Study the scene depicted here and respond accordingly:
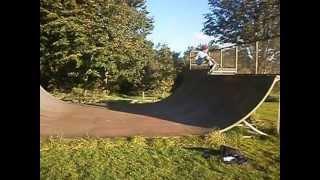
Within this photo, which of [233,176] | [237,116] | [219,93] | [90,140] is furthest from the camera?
[219,93]

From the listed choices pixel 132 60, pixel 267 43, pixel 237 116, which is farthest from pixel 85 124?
pixel 267 43

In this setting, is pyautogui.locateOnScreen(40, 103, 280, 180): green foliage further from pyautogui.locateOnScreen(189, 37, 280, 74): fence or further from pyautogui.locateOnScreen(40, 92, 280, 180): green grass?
pyautogui.locateOnScreen(189, 37, 280, 74): fence

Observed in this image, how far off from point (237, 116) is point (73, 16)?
22.3 feet

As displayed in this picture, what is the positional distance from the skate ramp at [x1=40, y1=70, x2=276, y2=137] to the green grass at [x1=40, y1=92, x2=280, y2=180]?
1.23ft

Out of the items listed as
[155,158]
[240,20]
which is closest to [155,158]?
[155,158]

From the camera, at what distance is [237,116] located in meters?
5.93

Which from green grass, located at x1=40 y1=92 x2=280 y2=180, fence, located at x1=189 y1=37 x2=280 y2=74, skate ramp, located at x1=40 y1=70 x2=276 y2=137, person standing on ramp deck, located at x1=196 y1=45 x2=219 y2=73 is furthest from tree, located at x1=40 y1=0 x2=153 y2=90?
green grass, located at x1=40 y1=92 x2=280 y2=180

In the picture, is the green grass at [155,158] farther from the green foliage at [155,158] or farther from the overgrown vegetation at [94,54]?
the overgrown vegetation at [94,54]

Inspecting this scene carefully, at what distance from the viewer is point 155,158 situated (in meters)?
4.52

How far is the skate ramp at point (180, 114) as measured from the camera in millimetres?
5820

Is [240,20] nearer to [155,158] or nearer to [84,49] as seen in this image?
[84,49]

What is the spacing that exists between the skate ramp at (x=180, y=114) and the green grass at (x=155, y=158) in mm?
376

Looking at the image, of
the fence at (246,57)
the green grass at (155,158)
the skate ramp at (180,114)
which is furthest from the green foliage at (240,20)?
the green grass at (155,158)
